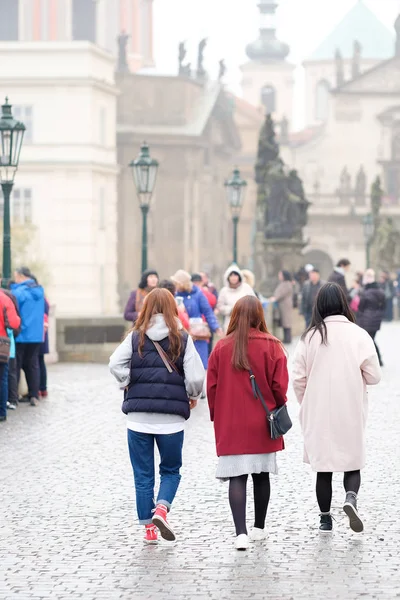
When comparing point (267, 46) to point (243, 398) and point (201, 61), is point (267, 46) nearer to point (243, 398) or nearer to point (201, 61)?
point (201, 61)

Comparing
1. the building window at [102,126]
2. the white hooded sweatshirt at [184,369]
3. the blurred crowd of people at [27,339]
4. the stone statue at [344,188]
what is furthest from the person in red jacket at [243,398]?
the stone statue at [344,188]

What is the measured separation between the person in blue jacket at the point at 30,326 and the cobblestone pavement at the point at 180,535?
9.29 feet

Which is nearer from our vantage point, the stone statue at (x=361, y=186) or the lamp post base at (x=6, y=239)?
the lamp post base at (x=6, y=239)

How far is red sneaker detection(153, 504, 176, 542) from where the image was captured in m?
8.47

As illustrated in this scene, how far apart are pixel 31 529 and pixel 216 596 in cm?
208

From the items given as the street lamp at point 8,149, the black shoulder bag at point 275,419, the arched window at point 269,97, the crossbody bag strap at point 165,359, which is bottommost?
the black shoulder bag at point 275,419

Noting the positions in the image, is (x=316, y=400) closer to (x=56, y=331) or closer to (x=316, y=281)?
(x=56, y=331)

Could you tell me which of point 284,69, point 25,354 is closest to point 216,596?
point 25,354

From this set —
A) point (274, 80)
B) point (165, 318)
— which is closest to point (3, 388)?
point (165, 318)

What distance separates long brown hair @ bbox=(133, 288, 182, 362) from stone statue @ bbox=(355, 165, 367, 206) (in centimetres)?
7260

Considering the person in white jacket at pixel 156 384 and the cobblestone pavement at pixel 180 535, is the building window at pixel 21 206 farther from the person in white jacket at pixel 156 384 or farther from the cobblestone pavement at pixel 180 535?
the person in white jacket at pixel 156 384

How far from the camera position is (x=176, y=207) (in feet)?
230

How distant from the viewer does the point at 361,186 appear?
81.1 metres

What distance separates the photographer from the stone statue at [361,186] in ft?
265
